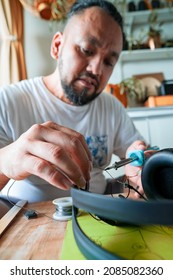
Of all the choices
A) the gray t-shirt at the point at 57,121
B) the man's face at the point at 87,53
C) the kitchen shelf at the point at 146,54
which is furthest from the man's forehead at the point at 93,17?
the kitchen shelf at the point at 146,54

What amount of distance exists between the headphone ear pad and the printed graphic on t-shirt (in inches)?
16.9

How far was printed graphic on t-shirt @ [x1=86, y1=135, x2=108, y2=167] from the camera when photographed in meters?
0.82

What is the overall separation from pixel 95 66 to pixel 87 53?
0.15 ft

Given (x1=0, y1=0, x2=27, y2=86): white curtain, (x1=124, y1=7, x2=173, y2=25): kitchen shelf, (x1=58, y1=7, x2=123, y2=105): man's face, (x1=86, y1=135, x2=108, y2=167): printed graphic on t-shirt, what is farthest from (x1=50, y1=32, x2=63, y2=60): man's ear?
(x1=124, y1=7, x2=173, y2=25): kitchen shelf

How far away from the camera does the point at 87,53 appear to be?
2.46ft

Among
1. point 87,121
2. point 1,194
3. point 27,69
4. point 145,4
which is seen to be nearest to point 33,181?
point 1,194

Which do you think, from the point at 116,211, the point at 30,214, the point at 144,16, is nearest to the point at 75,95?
the point at 30,214

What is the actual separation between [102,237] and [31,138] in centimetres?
17

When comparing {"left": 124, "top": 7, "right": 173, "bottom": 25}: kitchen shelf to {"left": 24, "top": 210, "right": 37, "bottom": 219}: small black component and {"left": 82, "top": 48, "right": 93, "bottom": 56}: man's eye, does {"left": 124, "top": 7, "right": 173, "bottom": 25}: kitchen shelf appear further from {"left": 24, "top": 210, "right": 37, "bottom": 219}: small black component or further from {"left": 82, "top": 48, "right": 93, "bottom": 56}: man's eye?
{"left": 24, "top": 210, "right": 37, "bottom": 219}: small black component

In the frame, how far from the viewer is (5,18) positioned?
1.84m

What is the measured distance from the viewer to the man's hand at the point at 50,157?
0.34 metres

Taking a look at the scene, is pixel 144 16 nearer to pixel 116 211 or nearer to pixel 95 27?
pixel 95 27

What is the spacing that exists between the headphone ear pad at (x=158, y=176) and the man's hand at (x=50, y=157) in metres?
0.09

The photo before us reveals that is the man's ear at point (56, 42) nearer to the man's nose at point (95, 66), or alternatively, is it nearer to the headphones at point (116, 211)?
the man's nose at point (95, 66)
